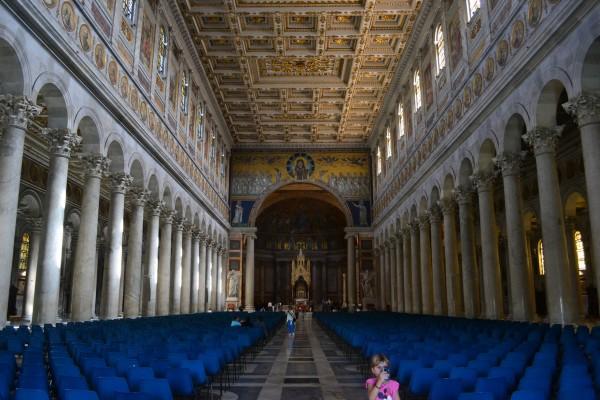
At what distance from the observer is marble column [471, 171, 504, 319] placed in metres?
17.4

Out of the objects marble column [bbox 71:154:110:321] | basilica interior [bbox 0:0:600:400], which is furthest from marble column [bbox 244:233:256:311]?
marble column [bbox 71:154:110:321]

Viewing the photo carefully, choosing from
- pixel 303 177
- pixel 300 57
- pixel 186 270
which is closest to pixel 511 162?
pixel 300 57

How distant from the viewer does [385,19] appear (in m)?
26.4

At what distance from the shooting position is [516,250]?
15.3m

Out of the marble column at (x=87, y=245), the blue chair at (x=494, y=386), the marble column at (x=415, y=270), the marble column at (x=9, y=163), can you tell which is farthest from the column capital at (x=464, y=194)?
the blue chair at (x=494, y=386)

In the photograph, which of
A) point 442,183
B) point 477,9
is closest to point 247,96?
point 442,183

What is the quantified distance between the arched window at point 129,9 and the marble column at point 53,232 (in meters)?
7.04

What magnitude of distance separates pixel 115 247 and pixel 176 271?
953cm

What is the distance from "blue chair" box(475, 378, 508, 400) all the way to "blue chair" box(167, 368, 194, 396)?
3.53m

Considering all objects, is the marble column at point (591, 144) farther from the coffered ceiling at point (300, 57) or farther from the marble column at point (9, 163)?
the coffered ceiling at point (300, 57)

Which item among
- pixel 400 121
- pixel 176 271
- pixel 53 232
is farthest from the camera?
pixel 400 121

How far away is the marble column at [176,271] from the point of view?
27.4 metres

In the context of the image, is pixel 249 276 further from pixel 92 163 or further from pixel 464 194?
pixel 92 163

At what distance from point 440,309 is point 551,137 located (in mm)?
12404
